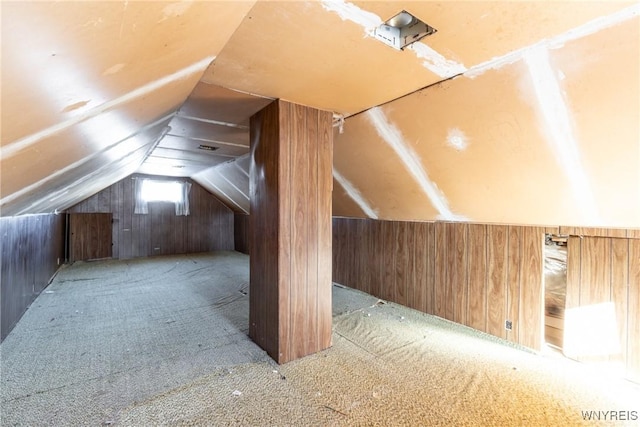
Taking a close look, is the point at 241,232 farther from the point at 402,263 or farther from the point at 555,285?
the point at 555,285

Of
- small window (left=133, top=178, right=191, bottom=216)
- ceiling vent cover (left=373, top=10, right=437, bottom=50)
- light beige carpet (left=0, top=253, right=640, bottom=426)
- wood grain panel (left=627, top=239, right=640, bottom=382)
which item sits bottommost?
light beige carpet (left=0, top=253, right=640, bottom=426)

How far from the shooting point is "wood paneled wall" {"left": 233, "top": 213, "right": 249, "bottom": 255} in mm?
7316

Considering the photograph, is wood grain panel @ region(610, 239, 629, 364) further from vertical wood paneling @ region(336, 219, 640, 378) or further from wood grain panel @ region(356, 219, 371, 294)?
wood grain panel @ region(356, 219, 371, 294)

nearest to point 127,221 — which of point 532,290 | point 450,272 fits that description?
point 450,272

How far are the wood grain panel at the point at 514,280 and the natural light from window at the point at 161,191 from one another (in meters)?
7.11

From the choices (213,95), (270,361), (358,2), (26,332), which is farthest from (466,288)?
(26,332)

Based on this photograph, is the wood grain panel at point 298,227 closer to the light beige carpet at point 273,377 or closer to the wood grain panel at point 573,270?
the light beige carpet at point 273,377

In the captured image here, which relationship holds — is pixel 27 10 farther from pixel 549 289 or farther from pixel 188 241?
pixel 188 241

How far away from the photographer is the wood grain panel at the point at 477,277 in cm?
272

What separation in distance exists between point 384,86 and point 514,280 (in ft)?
6.75

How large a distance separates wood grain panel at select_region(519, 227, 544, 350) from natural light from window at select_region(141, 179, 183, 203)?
284 inches

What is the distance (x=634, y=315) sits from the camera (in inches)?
76.8

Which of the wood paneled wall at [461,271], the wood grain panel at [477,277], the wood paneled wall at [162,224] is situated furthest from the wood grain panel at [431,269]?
the wood paneled wall at [162,224]

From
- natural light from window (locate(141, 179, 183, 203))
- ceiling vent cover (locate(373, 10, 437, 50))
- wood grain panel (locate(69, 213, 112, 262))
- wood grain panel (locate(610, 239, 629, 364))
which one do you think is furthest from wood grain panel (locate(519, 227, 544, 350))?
wood grain panel (locate(69, 213, 112, 262))
